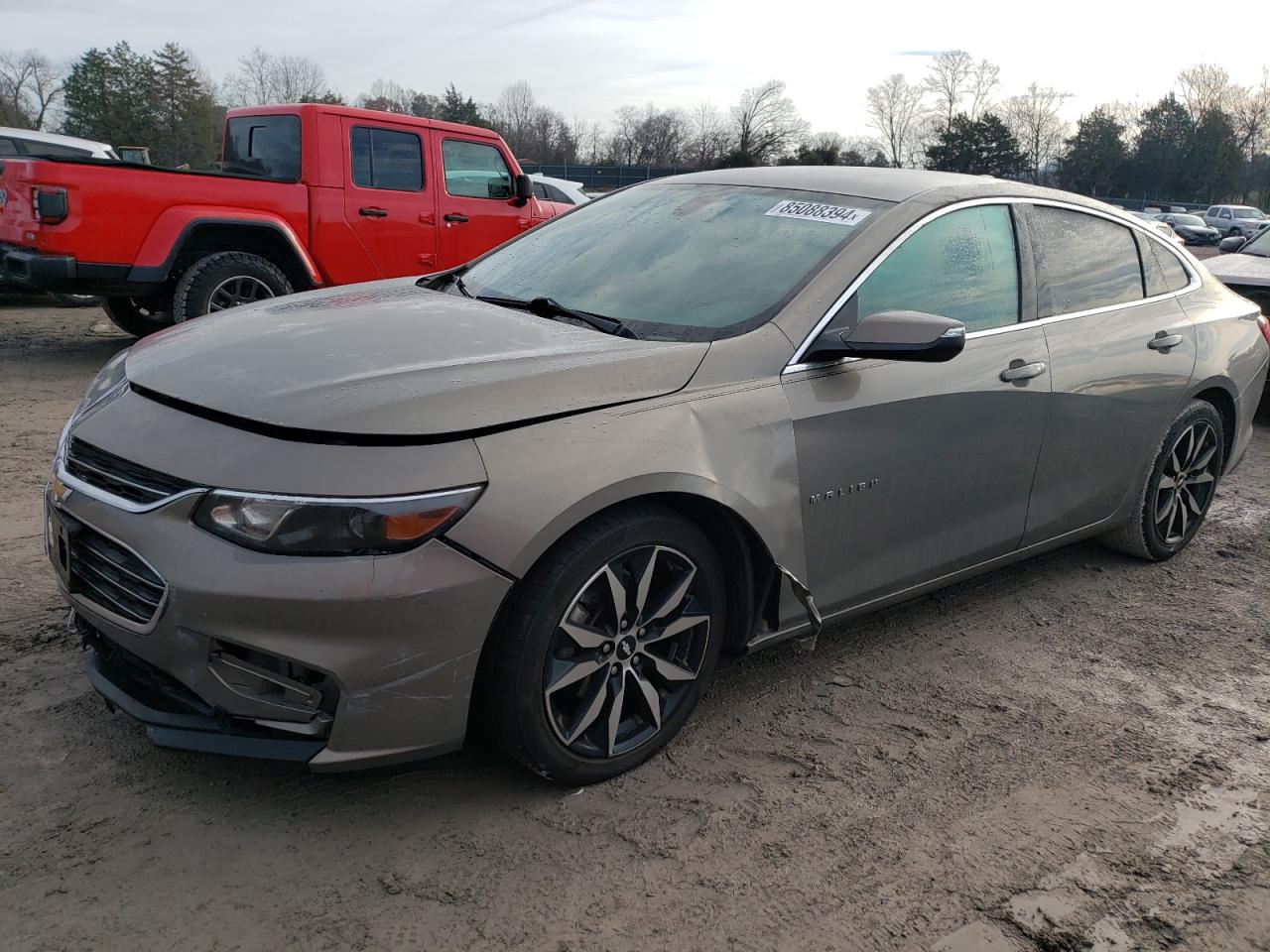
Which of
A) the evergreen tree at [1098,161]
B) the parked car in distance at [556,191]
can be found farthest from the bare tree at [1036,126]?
the parked car in distance at [556,191]

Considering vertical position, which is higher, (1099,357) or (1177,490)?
(1099,357)

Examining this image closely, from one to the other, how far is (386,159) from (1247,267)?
22.7 feet

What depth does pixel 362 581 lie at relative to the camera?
227 centimetres

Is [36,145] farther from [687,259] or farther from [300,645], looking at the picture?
[300,645]

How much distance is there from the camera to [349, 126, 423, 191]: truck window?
836 centimetres

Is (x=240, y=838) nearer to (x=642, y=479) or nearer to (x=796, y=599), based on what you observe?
(x=642, y=479)

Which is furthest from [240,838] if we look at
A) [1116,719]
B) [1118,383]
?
[1118,383]

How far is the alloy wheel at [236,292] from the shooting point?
7785mm

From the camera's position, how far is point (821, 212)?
347 cm

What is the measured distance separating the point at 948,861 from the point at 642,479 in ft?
3.89

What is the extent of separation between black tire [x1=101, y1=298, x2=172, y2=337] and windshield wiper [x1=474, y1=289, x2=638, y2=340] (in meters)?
5.98

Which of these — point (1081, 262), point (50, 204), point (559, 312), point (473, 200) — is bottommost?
point (559, 312)

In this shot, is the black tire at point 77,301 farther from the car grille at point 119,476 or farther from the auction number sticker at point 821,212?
the auction number sticker at point 821,212

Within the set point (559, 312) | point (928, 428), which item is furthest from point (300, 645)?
point (928, 428)
